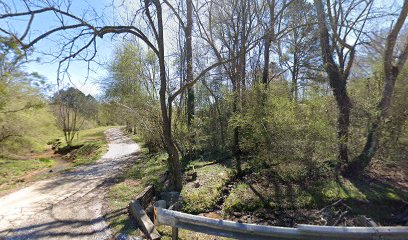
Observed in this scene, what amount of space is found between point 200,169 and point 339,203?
4.94 metres

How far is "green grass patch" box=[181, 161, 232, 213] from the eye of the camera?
6.14 m

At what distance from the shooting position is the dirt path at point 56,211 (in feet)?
15.1

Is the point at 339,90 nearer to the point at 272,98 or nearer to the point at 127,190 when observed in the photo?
the point at 272,98

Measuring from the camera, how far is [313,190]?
707 centimetres

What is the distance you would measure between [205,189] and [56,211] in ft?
12.8

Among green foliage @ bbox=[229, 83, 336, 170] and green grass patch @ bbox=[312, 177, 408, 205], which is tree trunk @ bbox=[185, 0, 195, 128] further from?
green grass patch @ bbox=[312, 177, 408, 205]

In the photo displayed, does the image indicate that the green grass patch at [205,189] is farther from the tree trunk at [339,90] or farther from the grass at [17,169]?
the grass at [17,169]

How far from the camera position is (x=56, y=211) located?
5.83 metres

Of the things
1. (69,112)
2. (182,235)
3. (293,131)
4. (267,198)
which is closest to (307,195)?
(267,198)

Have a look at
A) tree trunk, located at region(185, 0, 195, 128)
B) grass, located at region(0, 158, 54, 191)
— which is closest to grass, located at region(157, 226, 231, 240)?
tree trunk, located at region(185, 0, 195, 128)

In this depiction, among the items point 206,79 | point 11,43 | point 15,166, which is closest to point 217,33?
point 206,79

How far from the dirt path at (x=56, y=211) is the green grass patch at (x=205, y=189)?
2151 mm

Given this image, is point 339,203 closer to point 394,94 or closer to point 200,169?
point 394,94

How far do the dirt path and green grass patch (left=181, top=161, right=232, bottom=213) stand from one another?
2151 mm
